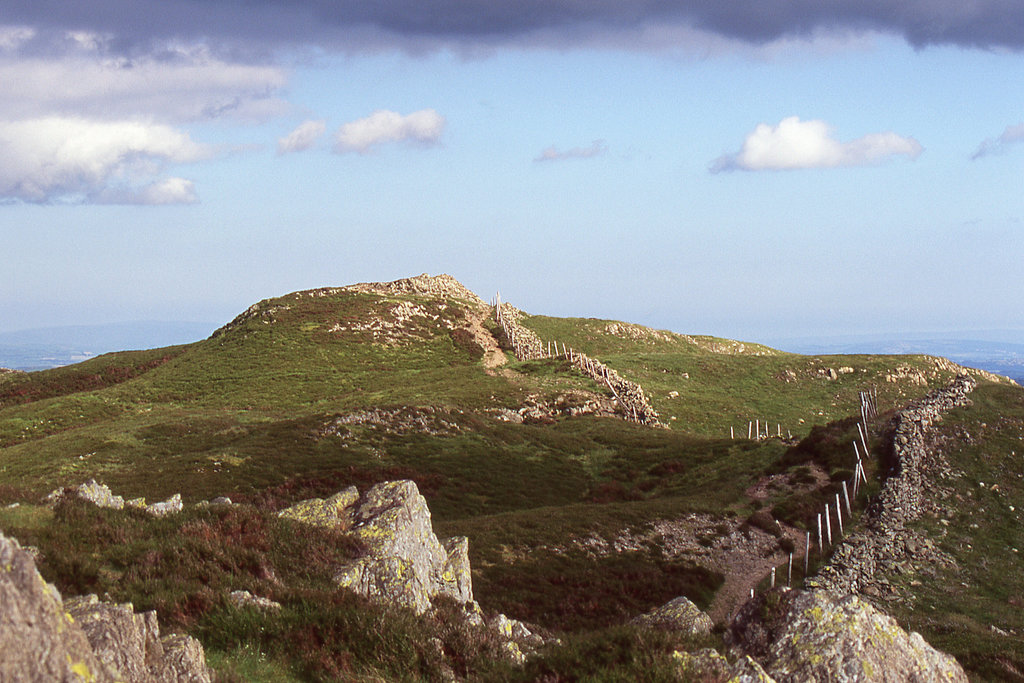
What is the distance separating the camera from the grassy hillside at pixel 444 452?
1406cm

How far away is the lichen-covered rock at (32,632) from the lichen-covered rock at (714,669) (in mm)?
8072

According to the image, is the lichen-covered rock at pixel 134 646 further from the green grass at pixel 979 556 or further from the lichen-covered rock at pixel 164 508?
the green grass at pixel 979 556

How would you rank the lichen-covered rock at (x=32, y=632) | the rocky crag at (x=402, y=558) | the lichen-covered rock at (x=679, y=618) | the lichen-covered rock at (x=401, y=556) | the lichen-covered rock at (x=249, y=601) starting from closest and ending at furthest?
the lichen-covered rock at (x=32, y=632) < the lichen-covered rock at (x=249, y=601) < the rocky crag at (x=402, y=558) < the lichen-covered rock at (x=401, y=556) < the lichen-covered rock at (x=679, y=618)

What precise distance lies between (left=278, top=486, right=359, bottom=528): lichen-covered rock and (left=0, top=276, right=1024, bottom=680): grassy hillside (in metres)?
1.30

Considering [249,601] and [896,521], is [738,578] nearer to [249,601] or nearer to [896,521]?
[896,521]

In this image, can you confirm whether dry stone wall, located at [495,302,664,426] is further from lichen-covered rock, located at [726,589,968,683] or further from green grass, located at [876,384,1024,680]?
lichen-covered rock, located at [726,589,968,683]

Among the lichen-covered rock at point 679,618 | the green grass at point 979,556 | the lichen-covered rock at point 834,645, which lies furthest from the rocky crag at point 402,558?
the green grass at point 979,556

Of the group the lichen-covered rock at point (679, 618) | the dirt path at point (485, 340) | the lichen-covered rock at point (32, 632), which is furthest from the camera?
the dirt path at point (485, 340)

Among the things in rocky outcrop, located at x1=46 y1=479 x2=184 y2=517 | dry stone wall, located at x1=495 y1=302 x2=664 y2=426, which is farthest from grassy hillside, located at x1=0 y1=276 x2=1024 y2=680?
dry stone wall, located at x1=495 y1=302 x2=664 y2=426

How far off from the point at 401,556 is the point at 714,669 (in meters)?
7.69

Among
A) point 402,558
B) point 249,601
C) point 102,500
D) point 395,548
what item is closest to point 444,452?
point 102,500

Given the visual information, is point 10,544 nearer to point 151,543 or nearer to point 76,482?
point 151,543

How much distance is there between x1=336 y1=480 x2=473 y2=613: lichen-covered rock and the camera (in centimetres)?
1404

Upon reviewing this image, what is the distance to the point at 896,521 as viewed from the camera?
3366cm
